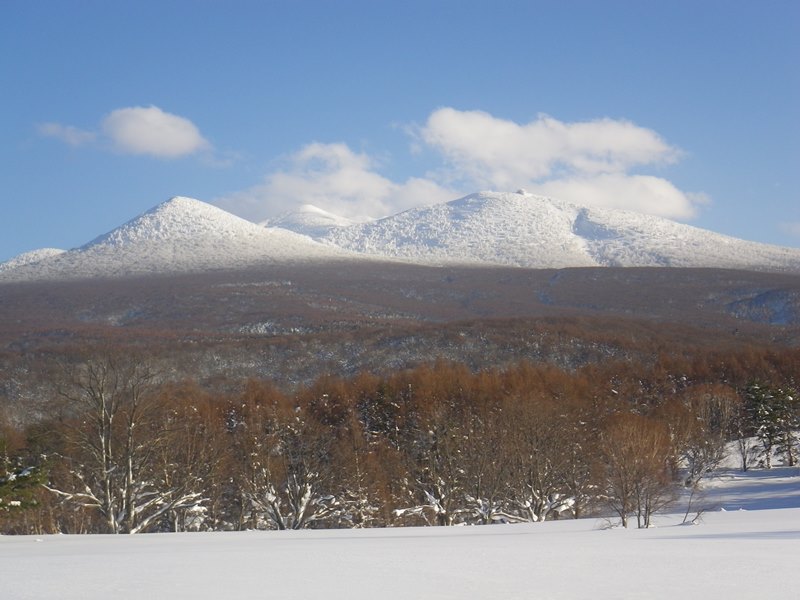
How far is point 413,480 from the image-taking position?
39156mm

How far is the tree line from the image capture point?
27875 millimetres

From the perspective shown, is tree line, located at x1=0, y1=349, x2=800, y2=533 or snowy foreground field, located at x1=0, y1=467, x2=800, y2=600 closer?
snowy foreground field, located at x1=0, y1=467, x2=800, y2=600

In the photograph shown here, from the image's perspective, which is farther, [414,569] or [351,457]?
[351,457]

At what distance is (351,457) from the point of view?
3925 centimetres

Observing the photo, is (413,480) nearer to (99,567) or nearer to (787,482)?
(787,482)

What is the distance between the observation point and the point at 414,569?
10375 millimetres

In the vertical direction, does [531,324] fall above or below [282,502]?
above

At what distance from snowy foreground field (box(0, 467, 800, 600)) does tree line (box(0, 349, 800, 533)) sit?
9.58 meters

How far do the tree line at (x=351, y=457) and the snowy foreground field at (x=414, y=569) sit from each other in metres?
9.58

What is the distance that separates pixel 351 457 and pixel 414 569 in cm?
2924

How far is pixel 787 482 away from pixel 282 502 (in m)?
26.7

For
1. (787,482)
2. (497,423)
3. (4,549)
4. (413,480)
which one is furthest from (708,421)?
(4,549)

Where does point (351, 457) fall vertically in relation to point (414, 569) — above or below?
below

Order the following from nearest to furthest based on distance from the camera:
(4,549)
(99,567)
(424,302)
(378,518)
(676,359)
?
(99,567), (4,549), (378,518), (676,359), (424,302)
